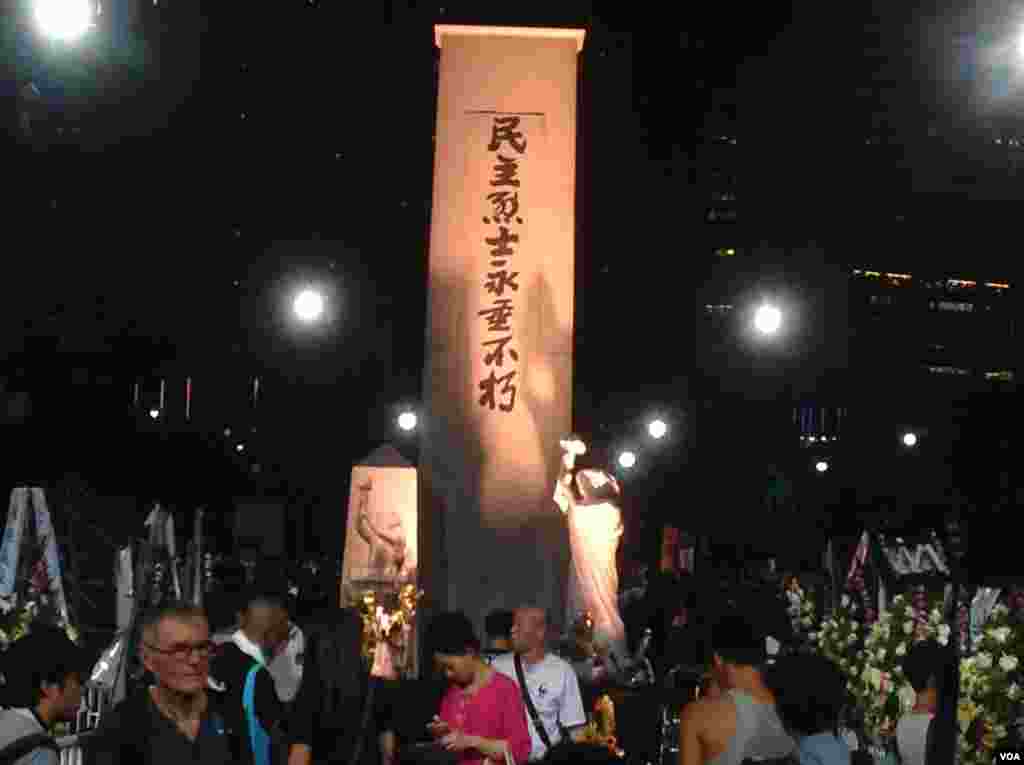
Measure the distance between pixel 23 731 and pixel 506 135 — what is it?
1367 centimetres

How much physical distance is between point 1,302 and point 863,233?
52.1 ft

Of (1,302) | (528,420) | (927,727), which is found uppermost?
(1,302)

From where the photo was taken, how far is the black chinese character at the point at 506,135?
18594 mm

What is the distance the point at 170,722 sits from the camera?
555 cm

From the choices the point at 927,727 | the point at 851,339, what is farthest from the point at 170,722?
the point at 851,339

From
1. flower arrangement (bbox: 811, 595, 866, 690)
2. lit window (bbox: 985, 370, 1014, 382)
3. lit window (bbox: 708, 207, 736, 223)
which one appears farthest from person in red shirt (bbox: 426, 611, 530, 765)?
lit window (bbox: 708, 207, 736, 223)

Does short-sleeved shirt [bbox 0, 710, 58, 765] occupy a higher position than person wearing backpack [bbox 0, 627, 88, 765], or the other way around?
person wearing backpack [bbox 0, 627, 88, 765]

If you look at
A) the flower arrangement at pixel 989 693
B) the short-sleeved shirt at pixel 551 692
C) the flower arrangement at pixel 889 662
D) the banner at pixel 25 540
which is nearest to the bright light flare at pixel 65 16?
the banner at pixel 25 540

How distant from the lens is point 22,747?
213 inches

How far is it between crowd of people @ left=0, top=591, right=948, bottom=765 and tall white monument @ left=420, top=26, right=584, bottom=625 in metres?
7.67

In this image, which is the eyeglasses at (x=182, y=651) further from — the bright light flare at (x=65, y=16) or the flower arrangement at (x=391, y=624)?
the flower arrangement at (x=391, y=624)

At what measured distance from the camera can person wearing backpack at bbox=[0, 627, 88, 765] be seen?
5.75 meters

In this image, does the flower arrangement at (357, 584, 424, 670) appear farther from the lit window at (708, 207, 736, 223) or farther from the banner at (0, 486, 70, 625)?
the lit window at (708, 207, 736, 223)

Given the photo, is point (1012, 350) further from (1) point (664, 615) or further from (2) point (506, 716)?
(2) point (506, 716)
